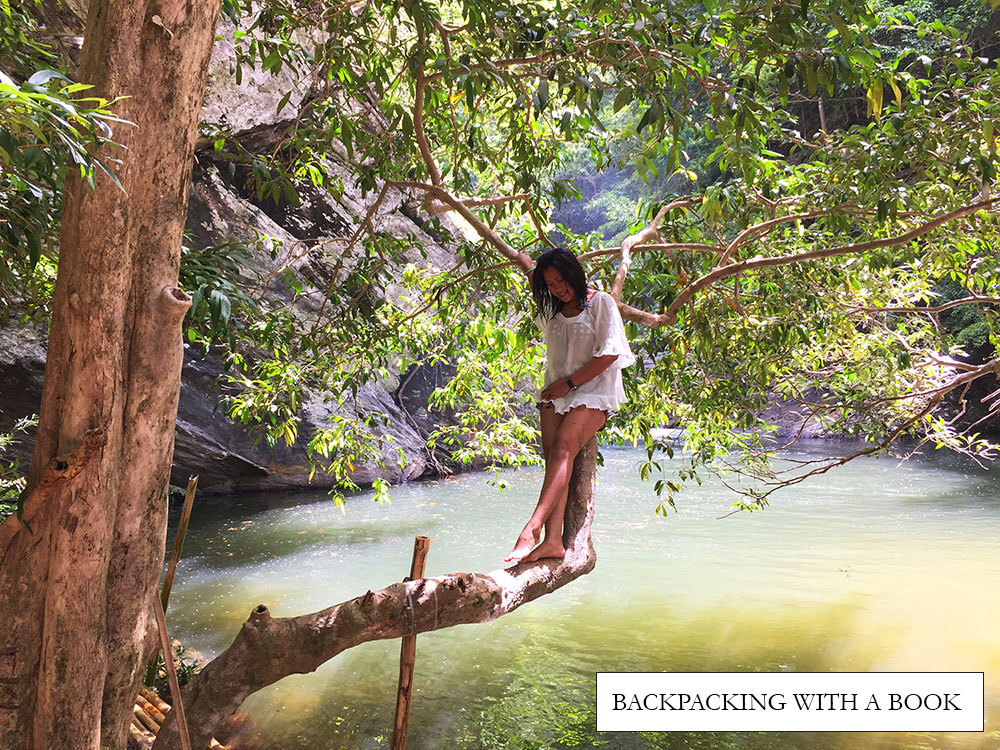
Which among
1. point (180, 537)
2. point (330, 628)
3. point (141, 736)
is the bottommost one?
point (141, 736)

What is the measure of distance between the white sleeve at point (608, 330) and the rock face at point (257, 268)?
356 cm

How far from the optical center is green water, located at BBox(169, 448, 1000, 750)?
4676 millimetres

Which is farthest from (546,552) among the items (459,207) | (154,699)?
(154,699)

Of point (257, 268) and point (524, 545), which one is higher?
point (257, 268)

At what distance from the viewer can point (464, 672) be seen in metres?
5.42

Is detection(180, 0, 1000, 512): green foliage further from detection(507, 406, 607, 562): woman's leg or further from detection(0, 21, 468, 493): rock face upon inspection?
detection(0, 21, 468, 493): rock face

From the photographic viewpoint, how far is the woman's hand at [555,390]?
320 cm

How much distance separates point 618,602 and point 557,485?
4.46m

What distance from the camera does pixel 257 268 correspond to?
6750 mm

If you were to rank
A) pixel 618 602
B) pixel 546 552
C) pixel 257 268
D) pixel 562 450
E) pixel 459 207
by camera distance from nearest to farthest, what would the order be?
pixel 546 552 → pixel 562 450 → pixel 459 207 → pixel 257 268 → pixel 618 602

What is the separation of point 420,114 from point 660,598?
522 cm

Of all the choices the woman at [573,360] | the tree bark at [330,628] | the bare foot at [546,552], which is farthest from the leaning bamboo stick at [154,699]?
the bare foot at [546,552]

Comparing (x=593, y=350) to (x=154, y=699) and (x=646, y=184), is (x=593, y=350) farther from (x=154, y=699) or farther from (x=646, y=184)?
(x=154, y=699)

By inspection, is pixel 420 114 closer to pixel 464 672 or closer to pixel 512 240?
pixel 512 240
